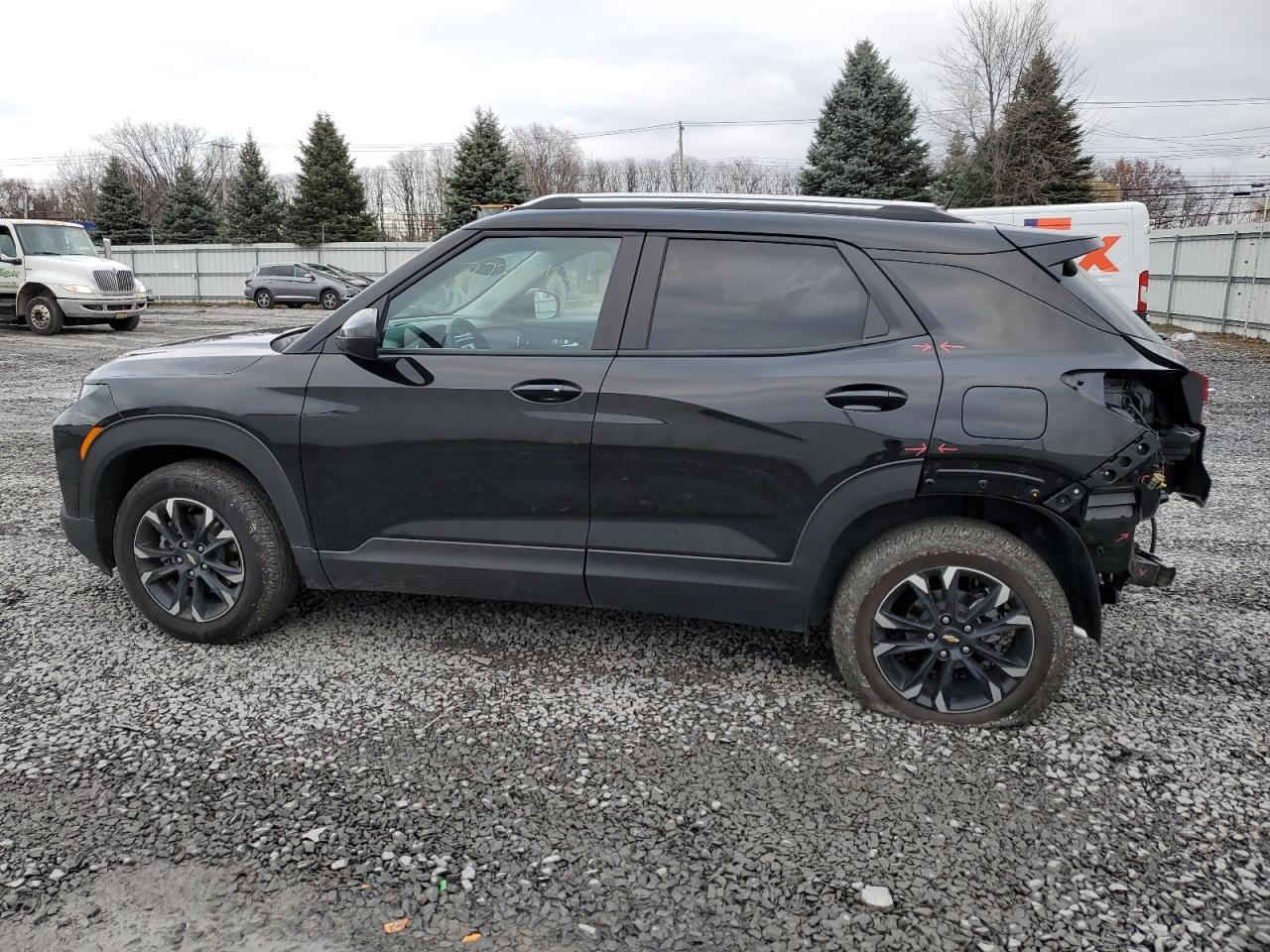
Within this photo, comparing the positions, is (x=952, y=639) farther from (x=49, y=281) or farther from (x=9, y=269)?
(x=9, y=269)

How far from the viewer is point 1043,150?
35281 millimetres

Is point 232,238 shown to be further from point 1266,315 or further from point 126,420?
point 126,420

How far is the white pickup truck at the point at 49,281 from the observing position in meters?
18.8

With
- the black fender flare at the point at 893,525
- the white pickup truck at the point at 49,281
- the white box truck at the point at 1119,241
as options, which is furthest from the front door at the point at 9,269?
the black fender flare at the point at 893,525

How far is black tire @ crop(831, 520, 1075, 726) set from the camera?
3100 mm

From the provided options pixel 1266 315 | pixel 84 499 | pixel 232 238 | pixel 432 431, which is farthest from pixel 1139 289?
pixel 232 238

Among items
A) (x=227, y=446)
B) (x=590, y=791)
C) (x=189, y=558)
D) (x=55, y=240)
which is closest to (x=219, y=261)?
(x=55, y=240)

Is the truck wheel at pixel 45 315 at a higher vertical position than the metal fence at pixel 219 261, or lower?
lower

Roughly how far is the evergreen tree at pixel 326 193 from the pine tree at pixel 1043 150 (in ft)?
87.6

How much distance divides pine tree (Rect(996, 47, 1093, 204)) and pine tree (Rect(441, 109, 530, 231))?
1905 centimetres

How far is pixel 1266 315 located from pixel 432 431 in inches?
749

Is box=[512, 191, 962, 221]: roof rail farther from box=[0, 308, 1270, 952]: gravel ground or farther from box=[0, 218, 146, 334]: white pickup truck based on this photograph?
box=[0, 218, 146, 334]: white pickup truck

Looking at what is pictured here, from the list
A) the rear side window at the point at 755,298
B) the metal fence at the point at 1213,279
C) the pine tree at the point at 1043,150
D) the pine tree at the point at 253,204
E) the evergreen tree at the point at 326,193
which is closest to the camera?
the rear side window at the point at 755,298

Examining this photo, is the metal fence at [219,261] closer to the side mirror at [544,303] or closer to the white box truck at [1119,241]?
the white box truck at [1119,241]
